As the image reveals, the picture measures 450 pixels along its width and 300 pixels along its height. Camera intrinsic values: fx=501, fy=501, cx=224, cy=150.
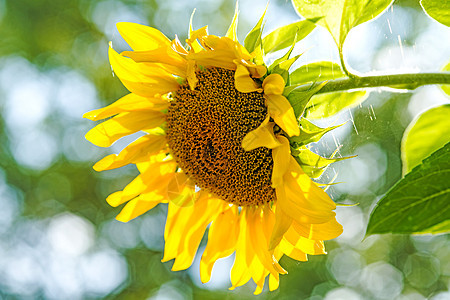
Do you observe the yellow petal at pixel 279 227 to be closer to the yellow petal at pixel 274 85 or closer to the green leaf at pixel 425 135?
the yellow petal at pixel 274 85

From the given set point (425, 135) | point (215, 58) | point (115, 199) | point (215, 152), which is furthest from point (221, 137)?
point (425, 135)

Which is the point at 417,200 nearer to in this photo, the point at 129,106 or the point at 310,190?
the point at 310,190

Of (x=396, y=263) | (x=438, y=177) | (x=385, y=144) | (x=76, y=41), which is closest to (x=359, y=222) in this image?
(x=385, y=144)

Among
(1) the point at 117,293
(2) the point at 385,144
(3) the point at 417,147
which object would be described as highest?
(3) the point at 417,147

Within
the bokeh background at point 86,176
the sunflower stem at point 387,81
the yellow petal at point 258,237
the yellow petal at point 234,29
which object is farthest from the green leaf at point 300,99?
the bokeh background at point 86,176

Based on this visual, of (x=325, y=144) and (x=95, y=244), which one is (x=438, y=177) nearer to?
(x=325, y=144)

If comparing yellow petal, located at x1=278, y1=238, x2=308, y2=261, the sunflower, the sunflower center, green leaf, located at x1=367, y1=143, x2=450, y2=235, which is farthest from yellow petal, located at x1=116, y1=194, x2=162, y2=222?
green leaf, located at x1=367, y1=143, x2=450, y2=235

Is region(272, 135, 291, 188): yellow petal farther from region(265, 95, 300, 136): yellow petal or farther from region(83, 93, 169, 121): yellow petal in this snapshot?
region(83, 93, 169, 121): yellow petal
